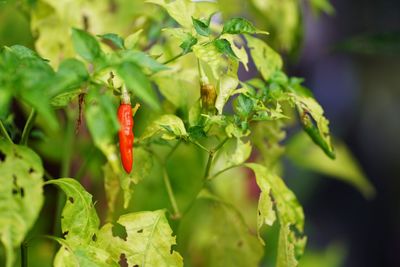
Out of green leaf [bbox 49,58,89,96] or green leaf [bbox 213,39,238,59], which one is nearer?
green leaf [bbox 49,58,89,96]

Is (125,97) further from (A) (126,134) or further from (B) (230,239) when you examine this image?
(B) (230,239)

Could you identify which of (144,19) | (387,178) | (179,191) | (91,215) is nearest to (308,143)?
A: (179,191)

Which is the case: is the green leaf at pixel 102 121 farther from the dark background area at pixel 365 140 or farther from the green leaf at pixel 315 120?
the dark background area at pixel 365 140

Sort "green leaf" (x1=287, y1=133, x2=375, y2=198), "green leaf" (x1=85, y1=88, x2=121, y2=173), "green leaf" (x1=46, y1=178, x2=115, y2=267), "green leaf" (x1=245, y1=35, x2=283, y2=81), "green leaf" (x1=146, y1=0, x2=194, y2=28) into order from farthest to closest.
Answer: "green leaf" (x1=287, y1=133, x2=375, y2=198), "green leaf" (x1=245, y1=35, x2=283, y2=81), "green leaf" (x1=146, y1=0, x2=194, y2=28), "green leaf" (x1=46, y1=178, x2=115, y2=267), "green leaf" (x1=85, y1=88, x2=121, y2=173)

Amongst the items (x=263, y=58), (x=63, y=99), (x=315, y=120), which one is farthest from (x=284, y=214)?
(x=63, y=99)

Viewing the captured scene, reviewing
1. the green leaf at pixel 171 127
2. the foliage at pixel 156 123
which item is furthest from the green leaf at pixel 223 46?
the green leaf at pixel 171 127

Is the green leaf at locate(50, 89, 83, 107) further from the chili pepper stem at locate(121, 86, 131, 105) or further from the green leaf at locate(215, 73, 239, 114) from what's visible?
the green leaf at locate(215, 73, 239, 114)

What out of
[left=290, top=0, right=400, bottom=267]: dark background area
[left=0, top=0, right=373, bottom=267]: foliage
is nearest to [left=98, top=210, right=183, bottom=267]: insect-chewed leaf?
[left=0, top=0, right=373, bottom=267]: foliage
